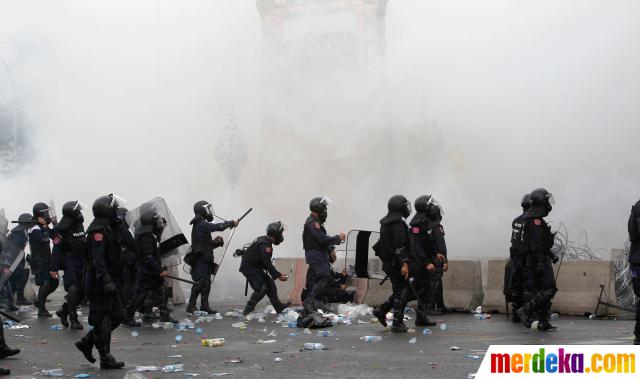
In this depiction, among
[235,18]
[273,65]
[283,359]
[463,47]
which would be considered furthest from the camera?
[235,18]

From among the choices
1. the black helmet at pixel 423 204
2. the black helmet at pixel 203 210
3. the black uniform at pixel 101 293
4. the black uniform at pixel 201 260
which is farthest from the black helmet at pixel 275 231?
the black uniform at pixel 101 293

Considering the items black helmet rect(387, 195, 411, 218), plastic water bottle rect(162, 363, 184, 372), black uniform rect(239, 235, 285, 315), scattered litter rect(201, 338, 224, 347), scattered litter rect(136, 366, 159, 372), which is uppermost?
black helmet rect(387, 195, 411, 218)

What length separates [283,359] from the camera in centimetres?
695

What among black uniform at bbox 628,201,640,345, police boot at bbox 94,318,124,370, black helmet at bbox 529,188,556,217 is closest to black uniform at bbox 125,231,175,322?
police boot at bbox 94,318,124,370

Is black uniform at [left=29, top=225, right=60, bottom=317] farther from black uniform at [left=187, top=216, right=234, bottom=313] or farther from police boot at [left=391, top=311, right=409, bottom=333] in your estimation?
police boot at [left=391, top=311, right=409, bottom=333]

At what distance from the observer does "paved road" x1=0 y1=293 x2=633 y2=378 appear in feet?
20.9

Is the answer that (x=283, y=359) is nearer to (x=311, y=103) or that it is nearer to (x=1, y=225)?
(x=1, y=225)

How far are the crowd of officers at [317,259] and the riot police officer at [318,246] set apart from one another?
1cm

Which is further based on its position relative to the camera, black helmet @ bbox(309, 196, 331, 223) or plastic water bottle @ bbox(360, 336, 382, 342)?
black helmet @ bbox(309, 196, 331, 223)

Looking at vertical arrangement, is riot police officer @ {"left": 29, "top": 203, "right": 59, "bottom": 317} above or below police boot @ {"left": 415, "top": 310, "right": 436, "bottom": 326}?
above

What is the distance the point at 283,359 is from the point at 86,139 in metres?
21.5

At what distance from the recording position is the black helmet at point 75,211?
8.30 metres

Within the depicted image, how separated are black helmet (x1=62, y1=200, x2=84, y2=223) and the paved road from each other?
1203 mm

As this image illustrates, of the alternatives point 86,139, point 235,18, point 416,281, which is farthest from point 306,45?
point 416,281
